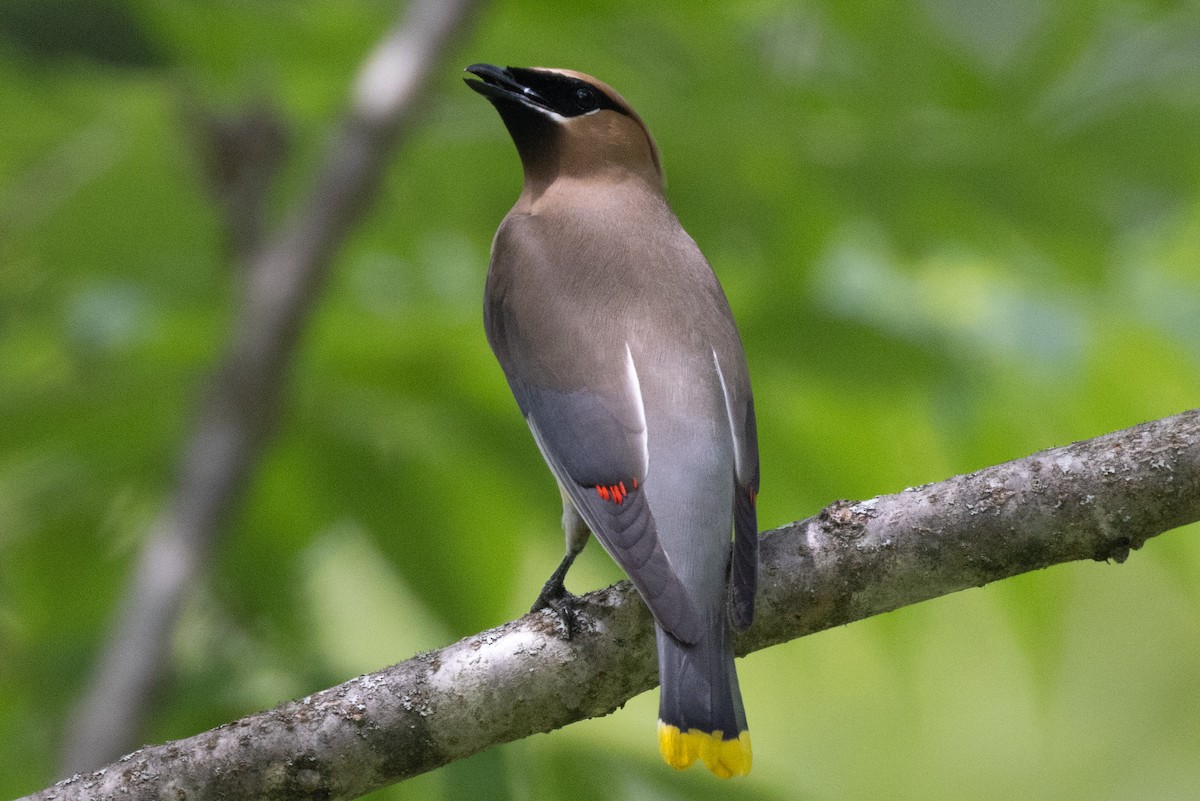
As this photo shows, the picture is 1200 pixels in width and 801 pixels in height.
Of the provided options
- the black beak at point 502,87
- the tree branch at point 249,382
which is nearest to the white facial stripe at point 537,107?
the black beak at point 502,87

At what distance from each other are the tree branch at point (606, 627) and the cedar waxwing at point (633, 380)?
0.38ft

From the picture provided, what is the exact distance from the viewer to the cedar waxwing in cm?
294

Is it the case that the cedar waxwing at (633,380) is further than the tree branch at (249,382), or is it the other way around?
the tree branch at (249,382)

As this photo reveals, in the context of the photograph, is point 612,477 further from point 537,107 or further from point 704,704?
point 537,107

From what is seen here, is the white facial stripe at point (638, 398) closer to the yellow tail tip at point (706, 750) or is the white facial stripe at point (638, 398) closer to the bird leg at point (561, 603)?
the bird leg at point (561, 603)

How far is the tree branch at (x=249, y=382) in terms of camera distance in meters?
4.07

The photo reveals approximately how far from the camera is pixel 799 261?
4918 millimetres

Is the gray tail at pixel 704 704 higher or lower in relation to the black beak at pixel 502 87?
lower

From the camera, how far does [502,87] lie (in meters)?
4.12

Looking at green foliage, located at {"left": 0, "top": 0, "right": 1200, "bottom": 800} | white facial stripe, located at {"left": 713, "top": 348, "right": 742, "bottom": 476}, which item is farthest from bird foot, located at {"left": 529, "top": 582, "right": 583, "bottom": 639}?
green foliage, located at {"left": 0, "top": 0, "right": 1200, "bottom": 800}

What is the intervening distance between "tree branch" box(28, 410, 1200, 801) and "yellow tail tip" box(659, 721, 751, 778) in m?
0.16

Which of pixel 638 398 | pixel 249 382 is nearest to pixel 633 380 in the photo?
pixel 638 398

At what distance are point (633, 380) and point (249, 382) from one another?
1471 mm

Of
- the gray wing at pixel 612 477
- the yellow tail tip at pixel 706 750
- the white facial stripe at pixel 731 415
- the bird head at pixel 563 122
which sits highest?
the bird head at pixel 563 122
